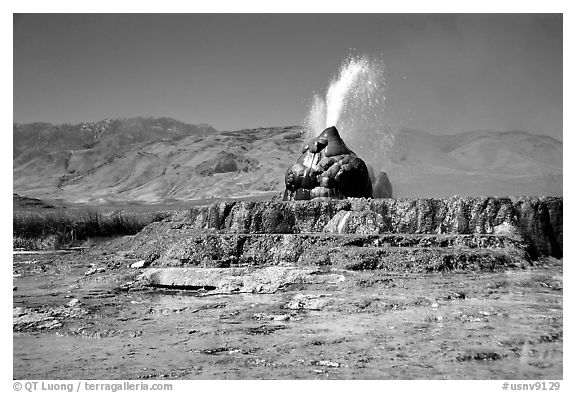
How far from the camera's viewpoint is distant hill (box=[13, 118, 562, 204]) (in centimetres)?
11944

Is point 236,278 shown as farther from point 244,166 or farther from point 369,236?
point 244,166

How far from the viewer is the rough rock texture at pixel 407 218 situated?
22.8m

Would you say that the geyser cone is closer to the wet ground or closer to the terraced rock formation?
the terraced rock formation

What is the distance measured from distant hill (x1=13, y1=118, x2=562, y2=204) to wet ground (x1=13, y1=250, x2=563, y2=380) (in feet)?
266

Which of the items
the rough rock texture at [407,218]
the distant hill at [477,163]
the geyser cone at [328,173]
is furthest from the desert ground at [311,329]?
the distant hill at [477,163]

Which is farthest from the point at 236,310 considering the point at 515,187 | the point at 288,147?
the point at 288,147

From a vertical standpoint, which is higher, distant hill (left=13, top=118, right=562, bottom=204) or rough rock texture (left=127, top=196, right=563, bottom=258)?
distant hill (left=13, top=118, right=562, bottom=204)

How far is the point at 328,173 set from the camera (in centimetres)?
2791

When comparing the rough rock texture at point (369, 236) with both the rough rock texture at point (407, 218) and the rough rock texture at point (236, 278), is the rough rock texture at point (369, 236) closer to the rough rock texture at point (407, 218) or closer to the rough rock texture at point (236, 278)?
the rough rock texture at point (407, 218)

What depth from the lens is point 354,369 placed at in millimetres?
10023

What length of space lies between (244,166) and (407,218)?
122361 millimetres

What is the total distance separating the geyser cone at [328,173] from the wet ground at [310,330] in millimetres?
9982

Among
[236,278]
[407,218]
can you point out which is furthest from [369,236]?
[236,278]

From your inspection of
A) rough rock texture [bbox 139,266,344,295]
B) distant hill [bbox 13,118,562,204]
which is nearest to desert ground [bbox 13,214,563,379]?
rough rock texture [bbox 139,266,344,295]
